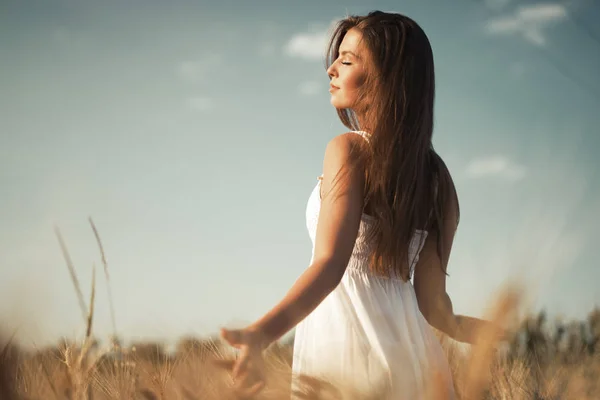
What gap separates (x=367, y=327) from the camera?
159cm

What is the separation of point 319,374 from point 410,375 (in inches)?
27.4

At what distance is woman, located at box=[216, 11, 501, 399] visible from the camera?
1.45 m

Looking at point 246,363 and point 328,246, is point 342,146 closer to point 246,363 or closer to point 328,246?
point 328,246

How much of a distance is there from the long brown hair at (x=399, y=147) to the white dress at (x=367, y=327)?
5 centimetres

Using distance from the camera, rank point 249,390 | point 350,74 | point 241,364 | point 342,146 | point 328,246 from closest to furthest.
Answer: point 249,390, point 241,364, point 328,246, point 342,146, point 350,74

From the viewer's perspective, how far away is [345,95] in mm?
1775

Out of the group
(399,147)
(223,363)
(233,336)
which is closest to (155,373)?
(233,336)

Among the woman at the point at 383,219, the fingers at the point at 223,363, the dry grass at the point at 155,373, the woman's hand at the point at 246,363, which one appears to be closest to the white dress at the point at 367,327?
the woman at the point at 383,219

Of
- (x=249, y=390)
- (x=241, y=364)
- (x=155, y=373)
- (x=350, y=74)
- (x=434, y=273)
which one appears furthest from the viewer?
(x=434, y=273)

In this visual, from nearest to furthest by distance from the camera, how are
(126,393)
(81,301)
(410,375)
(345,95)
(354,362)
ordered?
(81,301), (126,393), (410,375), (354,362), (345,95)

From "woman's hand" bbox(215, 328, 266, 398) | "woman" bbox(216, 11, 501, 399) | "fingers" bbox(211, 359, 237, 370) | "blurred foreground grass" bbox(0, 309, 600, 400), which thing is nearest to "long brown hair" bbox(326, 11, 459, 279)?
"woman" bbox(216, 11, 501, 399)

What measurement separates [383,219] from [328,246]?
332 mm

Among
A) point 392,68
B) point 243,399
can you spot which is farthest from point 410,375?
point 392,68

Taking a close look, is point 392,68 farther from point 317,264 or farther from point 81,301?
point 81,301
